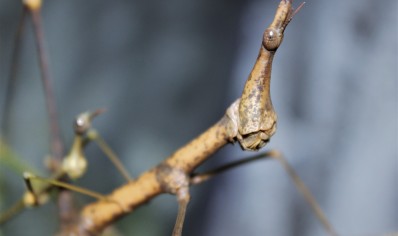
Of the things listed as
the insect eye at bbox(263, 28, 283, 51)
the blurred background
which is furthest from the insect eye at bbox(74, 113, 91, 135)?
the blurred background

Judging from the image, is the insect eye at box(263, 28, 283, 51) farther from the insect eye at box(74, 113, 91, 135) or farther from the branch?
the insect eye at box(74, 113, 91, 135)

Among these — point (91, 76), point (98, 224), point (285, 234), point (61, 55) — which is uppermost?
point (61, 55)

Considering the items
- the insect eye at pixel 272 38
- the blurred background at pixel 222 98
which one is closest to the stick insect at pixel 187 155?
the insect eye at pixel 272 38

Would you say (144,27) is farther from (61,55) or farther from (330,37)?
(330,37)

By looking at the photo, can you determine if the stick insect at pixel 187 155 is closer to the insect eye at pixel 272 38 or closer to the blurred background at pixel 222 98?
the insect eye at pixel 272 38

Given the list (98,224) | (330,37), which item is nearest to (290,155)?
(330,37)

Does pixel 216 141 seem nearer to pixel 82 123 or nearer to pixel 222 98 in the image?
pixel 82 123
